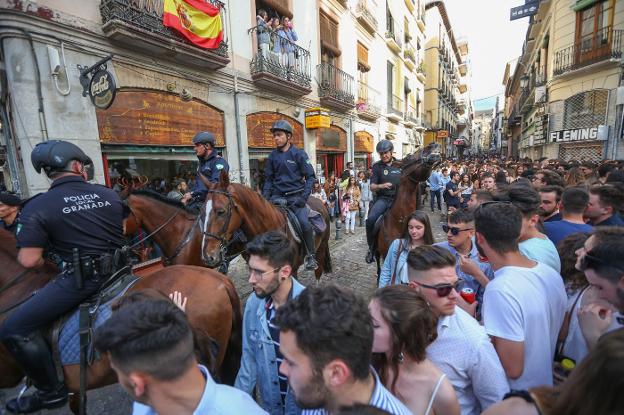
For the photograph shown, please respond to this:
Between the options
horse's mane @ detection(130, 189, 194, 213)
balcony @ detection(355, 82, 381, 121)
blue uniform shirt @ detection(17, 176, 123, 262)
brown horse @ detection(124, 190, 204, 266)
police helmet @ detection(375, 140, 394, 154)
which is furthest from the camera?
balcony @ detection(355, 82, 381, 121)

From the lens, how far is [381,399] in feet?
3.83

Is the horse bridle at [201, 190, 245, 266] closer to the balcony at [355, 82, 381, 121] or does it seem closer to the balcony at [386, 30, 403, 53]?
the balcony at [355, 82, 381, 121]

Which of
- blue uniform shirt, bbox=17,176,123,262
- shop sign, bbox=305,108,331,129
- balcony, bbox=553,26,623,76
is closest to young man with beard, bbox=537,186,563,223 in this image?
blue uniform shirt, bbox=17,176,123,262

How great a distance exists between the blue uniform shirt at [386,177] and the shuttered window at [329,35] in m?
9.33

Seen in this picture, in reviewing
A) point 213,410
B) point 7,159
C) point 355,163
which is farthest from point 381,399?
point 355,163

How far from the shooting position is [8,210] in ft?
12.7

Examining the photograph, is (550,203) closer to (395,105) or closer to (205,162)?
(205,162)

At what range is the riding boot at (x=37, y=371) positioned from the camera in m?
2.32

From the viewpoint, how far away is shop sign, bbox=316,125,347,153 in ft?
43.5

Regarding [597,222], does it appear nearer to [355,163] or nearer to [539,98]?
[355,163]

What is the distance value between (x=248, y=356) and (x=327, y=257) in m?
4.35

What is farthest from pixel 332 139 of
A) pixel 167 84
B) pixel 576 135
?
pixel 576 135

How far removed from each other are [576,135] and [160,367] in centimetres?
1962

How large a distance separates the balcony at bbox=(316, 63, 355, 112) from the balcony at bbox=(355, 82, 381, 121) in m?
1.16
